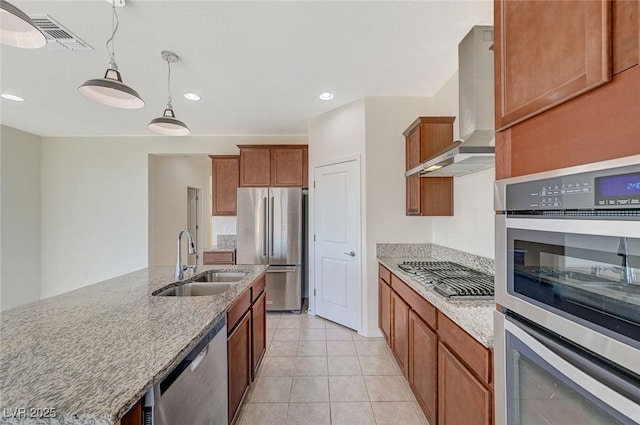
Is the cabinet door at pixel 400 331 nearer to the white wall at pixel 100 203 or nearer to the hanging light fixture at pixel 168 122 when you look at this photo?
the hanging light fixture at pixel 168 122

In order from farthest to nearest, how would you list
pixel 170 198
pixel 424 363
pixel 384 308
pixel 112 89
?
pixel 170 198
pixel 384 308
pixel 424 363
pixel 112 89

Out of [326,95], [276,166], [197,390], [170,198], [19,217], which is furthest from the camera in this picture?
[170,198]

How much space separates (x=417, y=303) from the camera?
1.83m

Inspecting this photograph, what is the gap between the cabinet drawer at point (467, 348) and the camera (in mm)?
1064

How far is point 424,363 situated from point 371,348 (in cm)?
121

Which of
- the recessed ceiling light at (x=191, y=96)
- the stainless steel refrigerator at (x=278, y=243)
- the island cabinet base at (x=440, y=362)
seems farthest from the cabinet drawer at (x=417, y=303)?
the recessed ceiling light at (x=191, y=96)

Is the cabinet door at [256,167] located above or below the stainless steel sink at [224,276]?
above

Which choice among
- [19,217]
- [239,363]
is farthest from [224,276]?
[19,217]

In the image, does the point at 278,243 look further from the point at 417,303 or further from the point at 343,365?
the point at 417,303

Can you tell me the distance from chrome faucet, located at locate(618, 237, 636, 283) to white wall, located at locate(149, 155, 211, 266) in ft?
18.0

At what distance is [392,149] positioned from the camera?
10.2ft

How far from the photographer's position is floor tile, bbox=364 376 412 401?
207 cm

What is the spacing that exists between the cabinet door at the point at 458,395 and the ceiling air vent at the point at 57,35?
328 centimetres

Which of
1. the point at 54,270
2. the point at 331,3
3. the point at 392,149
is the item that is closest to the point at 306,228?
the point at 392,149
